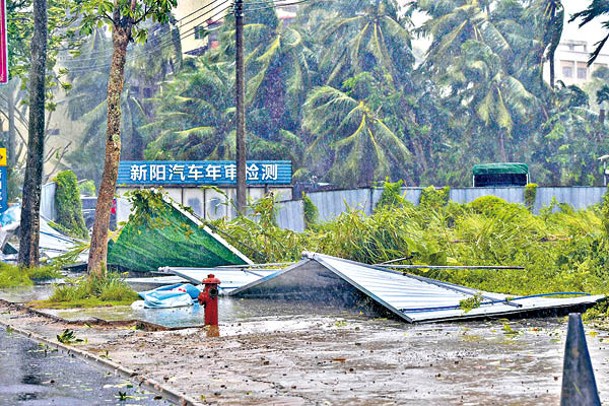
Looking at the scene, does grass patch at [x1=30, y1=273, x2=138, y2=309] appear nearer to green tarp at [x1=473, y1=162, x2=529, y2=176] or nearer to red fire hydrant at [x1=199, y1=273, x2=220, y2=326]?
red fire hydrant at [x1=199, y1=273, x2=220, y2=326]

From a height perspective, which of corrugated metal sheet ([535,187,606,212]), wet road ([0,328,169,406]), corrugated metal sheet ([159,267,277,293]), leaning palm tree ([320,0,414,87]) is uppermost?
leaning palm tree ([320,0,414,87])

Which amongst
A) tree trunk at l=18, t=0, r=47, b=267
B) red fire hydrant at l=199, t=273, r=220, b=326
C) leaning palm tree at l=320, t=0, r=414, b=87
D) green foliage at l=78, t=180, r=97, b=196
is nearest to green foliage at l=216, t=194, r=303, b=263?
tree trunk at l=18, t=0, r=47, b=267

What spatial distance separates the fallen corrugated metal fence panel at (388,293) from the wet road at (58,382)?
15.8 feet

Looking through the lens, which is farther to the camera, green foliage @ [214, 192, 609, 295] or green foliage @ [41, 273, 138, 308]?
green foliage @ [41, 273, 138, 308]

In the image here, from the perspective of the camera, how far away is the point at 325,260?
16062 mm

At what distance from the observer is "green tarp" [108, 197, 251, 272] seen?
22016 mm

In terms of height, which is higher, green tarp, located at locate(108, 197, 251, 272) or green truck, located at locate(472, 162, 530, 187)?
green truck, located at locate(472, 162, 530, 187)

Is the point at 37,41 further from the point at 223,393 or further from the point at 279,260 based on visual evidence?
the point at 223,393

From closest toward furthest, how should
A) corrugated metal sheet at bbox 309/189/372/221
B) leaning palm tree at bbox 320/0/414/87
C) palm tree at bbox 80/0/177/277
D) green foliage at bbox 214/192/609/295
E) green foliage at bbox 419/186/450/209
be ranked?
1. green foliage at bbox 214/192/609/295
2. palm tree at bbox 80/0/177/277
3. green foliage at bbox 419/186/450/209
4. corrugated metal sheet at bbox 309/189/372/221
5. leaning palm tree at bbox 320/0/414/87

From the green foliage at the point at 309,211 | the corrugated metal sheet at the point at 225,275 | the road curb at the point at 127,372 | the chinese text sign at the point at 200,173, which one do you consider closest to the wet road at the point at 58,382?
the road curb at the point at 127,372

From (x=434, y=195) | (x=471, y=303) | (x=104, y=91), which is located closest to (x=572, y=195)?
(x=434, y=195)

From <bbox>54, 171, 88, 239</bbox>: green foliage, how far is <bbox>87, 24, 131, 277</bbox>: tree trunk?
17435 mm

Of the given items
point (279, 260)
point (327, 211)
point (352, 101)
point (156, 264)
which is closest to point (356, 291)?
point (279, 260)

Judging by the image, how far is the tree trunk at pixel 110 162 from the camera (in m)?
20.3
